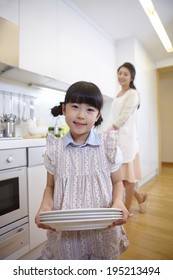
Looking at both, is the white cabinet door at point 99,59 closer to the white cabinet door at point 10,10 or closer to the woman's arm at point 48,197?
the white cabinet door at point 10,10

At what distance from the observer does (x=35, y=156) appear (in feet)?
3.42

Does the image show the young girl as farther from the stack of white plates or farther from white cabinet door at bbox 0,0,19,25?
white cabinet door at bbox 0,0,19,25

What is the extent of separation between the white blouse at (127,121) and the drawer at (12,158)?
0.74 metres

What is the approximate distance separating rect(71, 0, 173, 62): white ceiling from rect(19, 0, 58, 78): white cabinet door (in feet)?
1.31

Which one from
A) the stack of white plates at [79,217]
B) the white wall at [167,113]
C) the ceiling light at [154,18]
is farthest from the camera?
the white wall at [167,113]

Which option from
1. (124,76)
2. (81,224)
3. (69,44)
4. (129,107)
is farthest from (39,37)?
(81,224)

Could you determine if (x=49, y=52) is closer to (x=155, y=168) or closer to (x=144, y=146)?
(x=144, y=146)

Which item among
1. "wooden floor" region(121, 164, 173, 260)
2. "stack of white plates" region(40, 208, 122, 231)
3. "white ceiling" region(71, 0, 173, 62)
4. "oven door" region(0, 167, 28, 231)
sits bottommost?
"wooden floor" region(121, 164, 173, 260)

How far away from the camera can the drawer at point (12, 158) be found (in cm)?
88

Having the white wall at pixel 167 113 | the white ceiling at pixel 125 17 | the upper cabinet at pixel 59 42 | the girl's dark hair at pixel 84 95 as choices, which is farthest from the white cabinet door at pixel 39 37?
the white wall at pixel 167 113

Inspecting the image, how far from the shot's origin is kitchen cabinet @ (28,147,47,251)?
3.32 ft

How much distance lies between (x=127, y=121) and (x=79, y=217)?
43.9 inches

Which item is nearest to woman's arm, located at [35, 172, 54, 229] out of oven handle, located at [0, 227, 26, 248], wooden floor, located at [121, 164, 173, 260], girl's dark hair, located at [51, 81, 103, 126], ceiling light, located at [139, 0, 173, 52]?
girl's dark hair, located at [51, 81, 103, 126]

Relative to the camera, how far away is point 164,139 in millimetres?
3891
